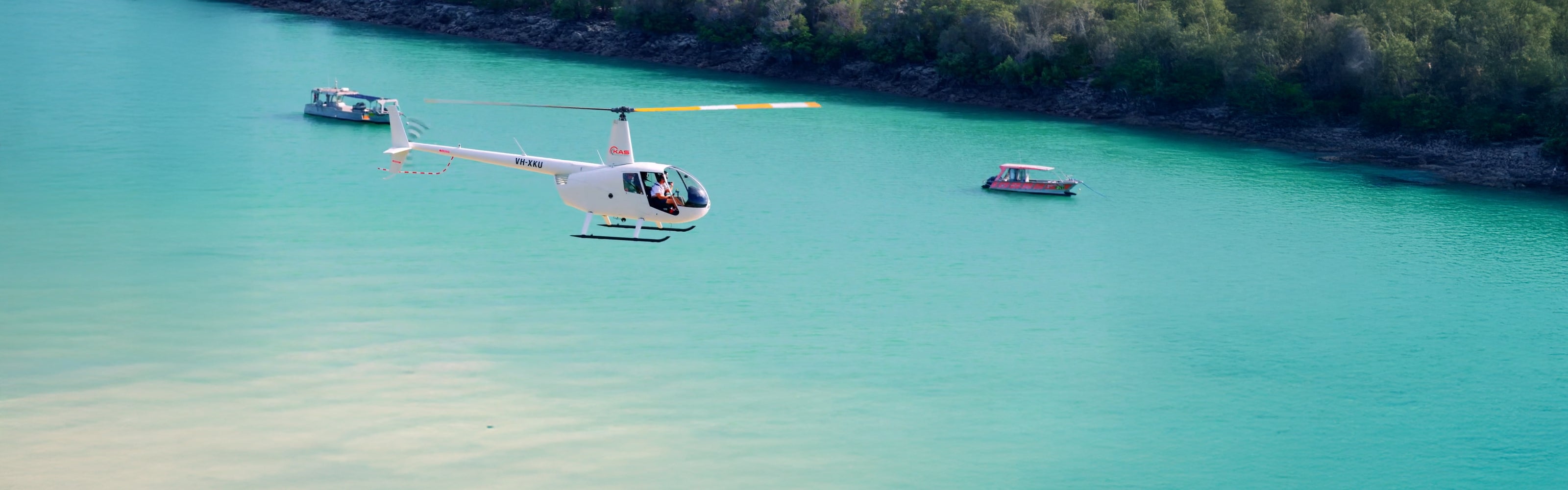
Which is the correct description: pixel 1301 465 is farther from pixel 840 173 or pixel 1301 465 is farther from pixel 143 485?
pixel 840 173

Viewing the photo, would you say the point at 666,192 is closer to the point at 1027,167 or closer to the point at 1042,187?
the point at 1027,167

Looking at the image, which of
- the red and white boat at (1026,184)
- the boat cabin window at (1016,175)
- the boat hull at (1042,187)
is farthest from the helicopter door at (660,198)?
the boat hull at (1042,187)

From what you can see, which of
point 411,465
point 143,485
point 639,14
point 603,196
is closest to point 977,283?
point 603,196

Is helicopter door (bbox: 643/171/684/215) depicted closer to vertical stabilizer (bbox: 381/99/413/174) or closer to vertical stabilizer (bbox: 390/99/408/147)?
vertical stabilizer (bbox: 381/99/413/174)

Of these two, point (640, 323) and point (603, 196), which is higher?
point (603, 196)

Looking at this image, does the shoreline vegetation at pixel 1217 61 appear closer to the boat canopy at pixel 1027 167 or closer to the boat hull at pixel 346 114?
the boat canopy at pixel 1027 167

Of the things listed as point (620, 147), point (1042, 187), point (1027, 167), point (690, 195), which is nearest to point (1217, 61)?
point (1042, 187)
